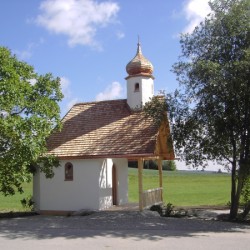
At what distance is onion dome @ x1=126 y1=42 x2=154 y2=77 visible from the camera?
82.8 ft

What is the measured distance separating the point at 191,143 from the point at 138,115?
5.09 m

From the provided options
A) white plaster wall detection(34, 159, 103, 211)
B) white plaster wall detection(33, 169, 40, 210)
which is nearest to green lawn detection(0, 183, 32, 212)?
white plaster wall detection(33, 169, 40, 210)

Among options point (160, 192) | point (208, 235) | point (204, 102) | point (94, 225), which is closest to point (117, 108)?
point (160, 192)

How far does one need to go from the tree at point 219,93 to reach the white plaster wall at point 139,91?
5.74m

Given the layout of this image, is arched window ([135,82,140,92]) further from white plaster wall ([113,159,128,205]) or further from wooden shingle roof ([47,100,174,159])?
white plaster wall ([113,159,128,205])

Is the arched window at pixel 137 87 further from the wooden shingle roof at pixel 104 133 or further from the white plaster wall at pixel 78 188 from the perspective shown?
the white plaster wall at pixel 78 188

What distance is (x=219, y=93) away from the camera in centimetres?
1738

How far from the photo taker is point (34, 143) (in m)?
19.0

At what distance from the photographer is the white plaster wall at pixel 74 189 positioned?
841 inches

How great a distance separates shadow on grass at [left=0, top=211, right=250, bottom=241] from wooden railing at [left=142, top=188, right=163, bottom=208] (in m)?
2.55

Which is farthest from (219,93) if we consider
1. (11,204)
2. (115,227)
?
(11,204)

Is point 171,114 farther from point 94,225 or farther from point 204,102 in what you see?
point 94,225

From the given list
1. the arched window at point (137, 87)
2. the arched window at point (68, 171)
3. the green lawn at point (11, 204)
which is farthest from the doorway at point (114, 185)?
the green lawn at point (11, 204)

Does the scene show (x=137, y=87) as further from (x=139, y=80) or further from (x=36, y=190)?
(x=36, y=190)
